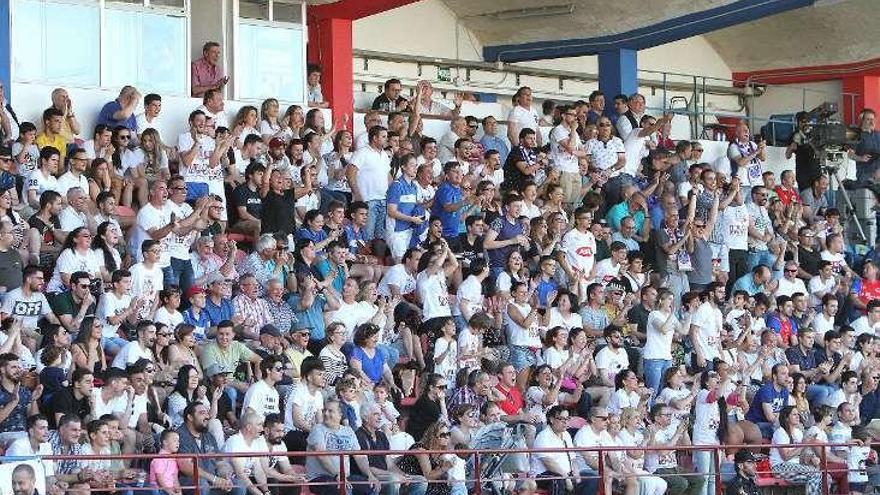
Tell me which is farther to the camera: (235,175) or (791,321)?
(791,321)

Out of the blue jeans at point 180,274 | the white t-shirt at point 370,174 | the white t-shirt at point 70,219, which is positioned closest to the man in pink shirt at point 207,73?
the white t-shirt at point 370,174

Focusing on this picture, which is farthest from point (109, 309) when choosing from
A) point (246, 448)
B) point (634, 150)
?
point (634, 150)

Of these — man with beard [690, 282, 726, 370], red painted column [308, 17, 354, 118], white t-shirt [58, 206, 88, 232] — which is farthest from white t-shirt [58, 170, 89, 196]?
man with beard [690, 282, 726, 370]

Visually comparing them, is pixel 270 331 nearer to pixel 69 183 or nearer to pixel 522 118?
pixel 69 183

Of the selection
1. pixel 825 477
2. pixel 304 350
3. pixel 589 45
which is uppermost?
pixel 589 45

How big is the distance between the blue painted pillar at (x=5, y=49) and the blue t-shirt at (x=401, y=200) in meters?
4.04

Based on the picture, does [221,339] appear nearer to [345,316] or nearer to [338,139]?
[345,316]

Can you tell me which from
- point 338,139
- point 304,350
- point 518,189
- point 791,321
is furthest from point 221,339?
point 791,321

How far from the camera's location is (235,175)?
20812mm

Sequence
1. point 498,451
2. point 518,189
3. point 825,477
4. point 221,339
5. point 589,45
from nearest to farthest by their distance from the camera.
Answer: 1. point 498,451
2. point 221,339
3. point 825,477
4. point 518,189
5. point 589,45

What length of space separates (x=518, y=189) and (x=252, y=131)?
3.33 metres

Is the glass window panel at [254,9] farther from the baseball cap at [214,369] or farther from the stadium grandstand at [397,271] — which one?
the baseball cap at [214,369]

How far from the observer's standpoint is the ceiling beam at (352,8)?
2394cm

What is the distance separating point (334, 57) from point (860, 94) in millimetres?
10092
